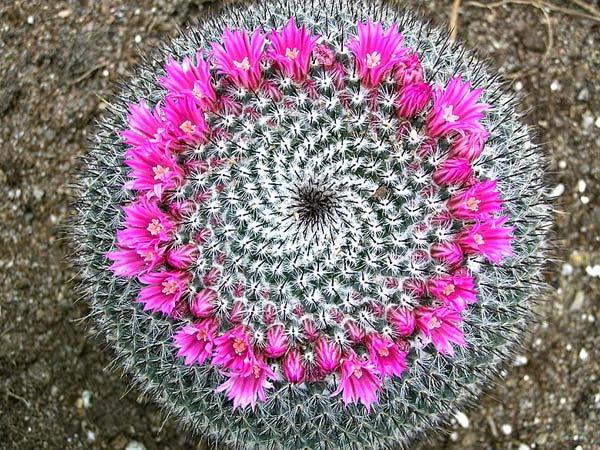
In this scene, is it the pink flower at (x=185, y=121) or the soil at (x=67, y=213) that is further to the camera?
the soil at (x=67, y=213)

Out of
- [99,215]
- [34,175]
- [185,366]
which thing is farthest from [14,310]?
[185,366]

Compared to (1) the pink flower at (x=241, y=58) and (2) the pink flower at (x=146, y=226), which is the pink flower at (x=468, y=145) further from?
(2) the pink flower at (x=146, y=226)

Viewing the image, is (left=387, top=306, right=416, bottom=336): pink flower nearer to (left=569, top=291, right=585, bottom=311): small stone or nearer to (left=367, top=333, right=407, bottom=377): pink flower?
(left=367, top=333, right=407, bottom=377): pink flower

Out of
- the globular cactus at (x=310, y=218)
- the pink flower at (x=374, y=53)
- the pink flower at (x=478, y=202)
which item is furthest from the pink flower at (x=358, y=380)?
the pink flower at (x=374, y=53)

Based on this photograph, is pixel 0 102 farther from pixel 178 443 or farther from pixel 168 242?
pixel 168 242

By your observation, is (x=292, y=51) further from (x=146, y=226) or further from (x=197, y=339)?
(x=197, y=339)

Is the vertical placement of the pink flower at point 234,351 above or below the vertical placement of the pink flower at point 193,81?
below
